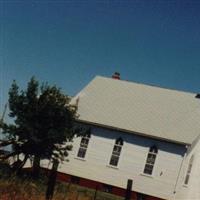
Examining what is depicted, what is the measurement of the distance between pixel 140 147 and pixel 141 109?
13.9ft

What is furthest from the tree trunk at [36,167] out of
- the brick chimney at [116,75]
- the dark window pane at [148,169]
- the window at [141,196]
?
the brick chimney at [116,75]

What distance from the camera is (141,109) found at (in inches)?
1356

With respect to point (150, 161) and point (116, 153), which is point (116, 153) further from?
point (150, 161)

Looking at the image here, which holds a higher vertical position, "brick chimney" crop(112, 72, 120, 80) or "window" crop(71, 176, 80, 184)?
"brick chimney" crop(112, 72, 120, 80)

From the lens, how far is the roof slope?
31703 mm

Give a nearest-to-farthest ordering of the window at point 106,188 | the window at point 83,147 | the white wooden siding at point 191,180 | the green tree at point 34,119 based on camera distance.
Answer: the green tree at point 34,119
the white wooden siding at point 191,180
the window at point 106,188
the window at point 83,147

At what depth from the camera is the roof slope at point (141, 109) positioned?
31.7 metres

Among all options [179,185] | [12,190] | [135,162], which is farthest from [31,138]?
[179,185]

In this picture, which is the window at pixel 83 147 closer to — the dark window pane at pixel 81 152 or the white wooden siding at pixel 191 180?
the dark window pane at pixel 81 152

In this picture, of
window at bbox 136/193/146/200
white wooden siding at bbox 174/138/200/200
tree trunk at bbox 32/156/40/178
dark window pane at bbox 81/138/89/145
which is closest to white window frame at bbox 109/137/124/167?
dark window pane at bbox 81/138/89/145

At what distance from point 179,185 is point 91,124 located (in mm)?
8335

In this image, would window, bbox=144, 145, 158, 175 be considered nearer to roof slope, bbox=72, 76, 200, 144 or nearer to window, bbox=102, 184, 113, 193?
roof slope, bbox=72, 76, 200, 144

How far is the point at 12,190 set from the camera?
14.6 m

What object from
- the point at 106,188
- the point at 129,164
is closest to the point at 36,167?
the point at 106,188
